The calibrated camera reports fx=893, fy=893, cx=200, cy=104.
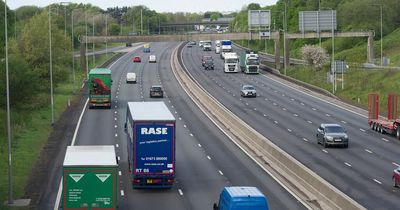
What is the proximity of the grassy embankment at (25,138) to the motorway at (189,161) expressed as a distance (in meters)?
2.80

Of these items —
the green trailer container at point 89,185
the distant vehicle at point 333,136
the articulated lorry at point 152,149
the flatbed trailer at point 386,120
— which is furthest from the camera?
the flatbed trailer at point 386,120

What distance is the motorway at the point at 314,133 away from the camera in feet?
150

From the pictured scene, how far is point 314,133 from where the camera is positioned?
69938 millimetres

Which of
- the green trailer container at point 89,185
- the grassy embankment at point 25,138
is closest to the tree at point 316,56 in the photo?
the grassy embankment at point 25,138

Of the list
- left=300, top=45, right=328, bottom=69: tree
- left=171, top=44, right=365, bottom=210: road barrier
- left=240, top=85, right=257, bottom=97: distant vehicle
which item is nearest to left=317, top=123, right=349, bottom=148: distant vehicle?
left=171, top=44, right=365, bottom=210: road barrier

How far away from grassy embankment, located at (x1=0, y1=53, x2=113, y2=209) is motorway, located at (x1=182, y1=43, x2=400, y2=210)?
53.8 feet

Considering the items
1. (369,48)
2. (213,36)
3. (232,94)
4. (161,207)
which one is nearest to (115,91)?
(232,94)

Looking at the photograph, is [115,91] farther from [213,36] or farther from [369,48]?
[369,48]

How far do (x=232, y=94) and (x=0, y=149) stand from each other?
4920 cm

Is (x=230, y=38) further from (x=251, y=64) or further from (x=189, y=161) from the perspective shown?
(x=189, y=161)

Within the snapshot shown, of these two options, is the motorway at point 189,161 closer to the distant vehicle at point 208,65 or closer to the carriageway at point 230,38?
the carriageway at point 230,38

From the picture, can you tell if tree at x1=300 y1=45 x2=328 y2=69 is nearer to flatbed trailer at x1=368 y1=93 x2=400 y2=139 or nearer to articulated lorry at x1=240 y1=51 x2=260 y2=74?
articulated lorry at x1=240 y1=51 x2=260 y2=74

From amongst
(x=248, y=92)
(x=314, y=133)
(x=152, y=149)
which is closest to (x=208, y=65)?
(x=248, y=92)

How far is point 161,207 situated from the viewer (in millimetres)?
39438
